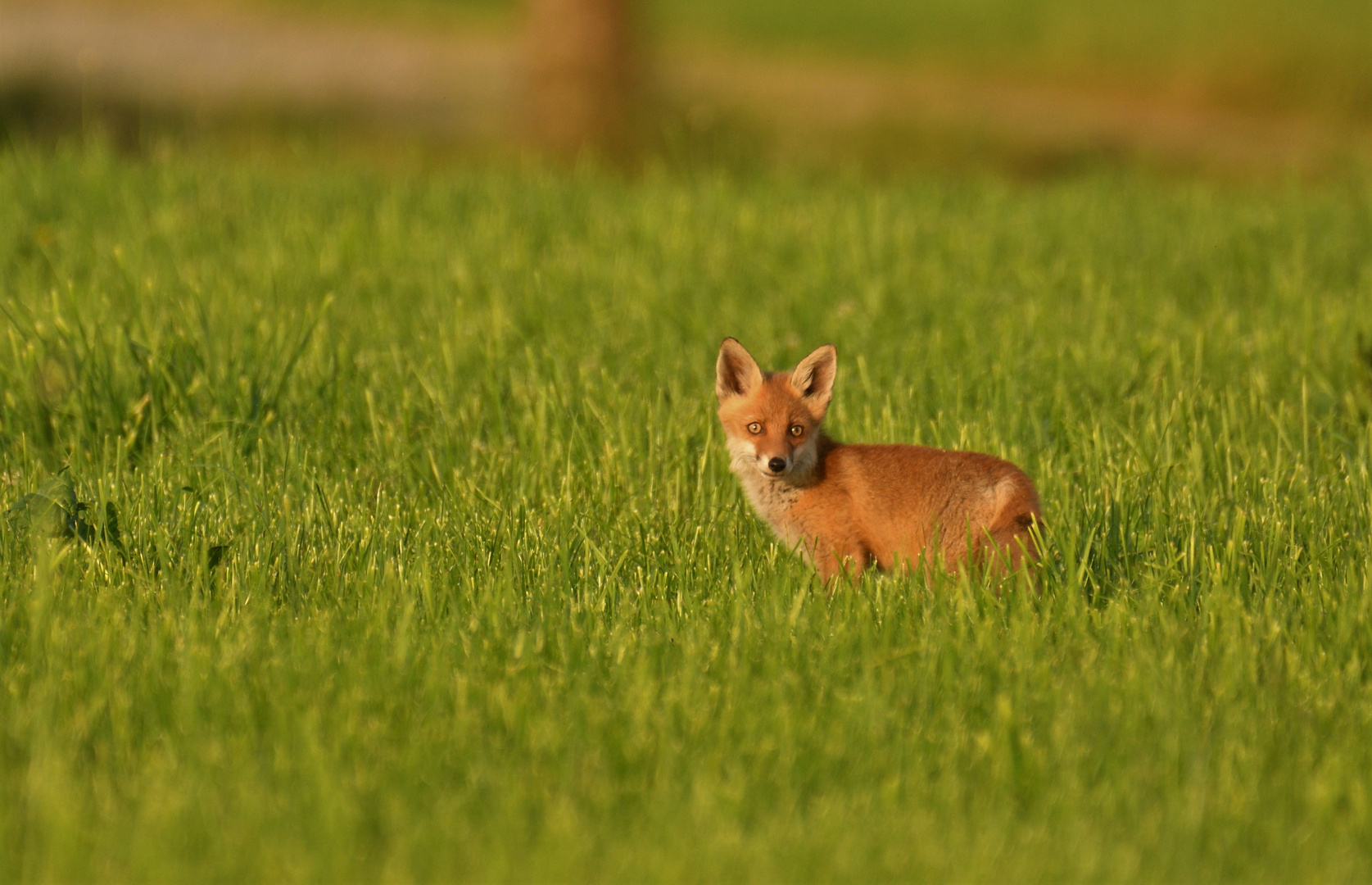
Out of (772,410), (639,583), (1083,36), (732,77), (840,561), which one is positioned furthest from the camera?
(1083,36)

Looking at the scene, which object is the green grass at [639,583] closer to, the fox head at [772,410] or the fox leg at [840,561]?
the fox leg at [840,561]

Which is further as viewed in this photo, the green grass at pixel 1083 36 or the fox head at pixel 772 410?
the green grass at pixel 1083 36

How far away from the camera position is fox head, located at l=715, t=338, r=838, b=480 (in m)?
5.47

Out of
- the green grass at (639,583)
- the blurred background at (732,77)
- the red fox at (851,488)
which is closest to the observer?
the green grass at (639,583)

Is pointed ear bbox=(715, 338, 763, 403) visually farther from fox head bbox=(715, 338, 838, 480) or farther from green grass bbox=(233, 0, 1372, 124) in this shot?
green grass bbox=(233, 0, 1372, 124)

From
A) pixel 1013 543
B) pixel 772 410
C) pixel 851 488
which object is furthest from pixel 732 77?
pixel 1013 543

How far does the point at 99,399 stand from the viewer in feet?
21.9

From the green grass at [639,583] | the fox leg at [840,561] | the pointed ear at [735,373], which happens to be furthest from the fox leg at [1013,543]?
the pointed ear at [735,373]

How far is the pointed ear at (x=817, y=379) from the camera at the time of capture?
5.67 metres

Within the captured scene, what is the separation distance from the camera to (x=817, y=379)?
18.9 feet

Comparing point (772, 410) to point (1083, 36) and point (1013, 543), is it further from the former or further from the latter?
point (1083, 36)

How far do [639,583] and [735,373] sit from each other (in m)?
1.09

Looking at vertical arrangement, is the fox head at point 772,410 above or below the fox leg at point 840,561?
above

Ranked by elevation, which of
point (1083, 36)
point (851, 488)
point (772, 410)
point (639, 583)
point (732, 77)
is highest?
point (1083, 36)
